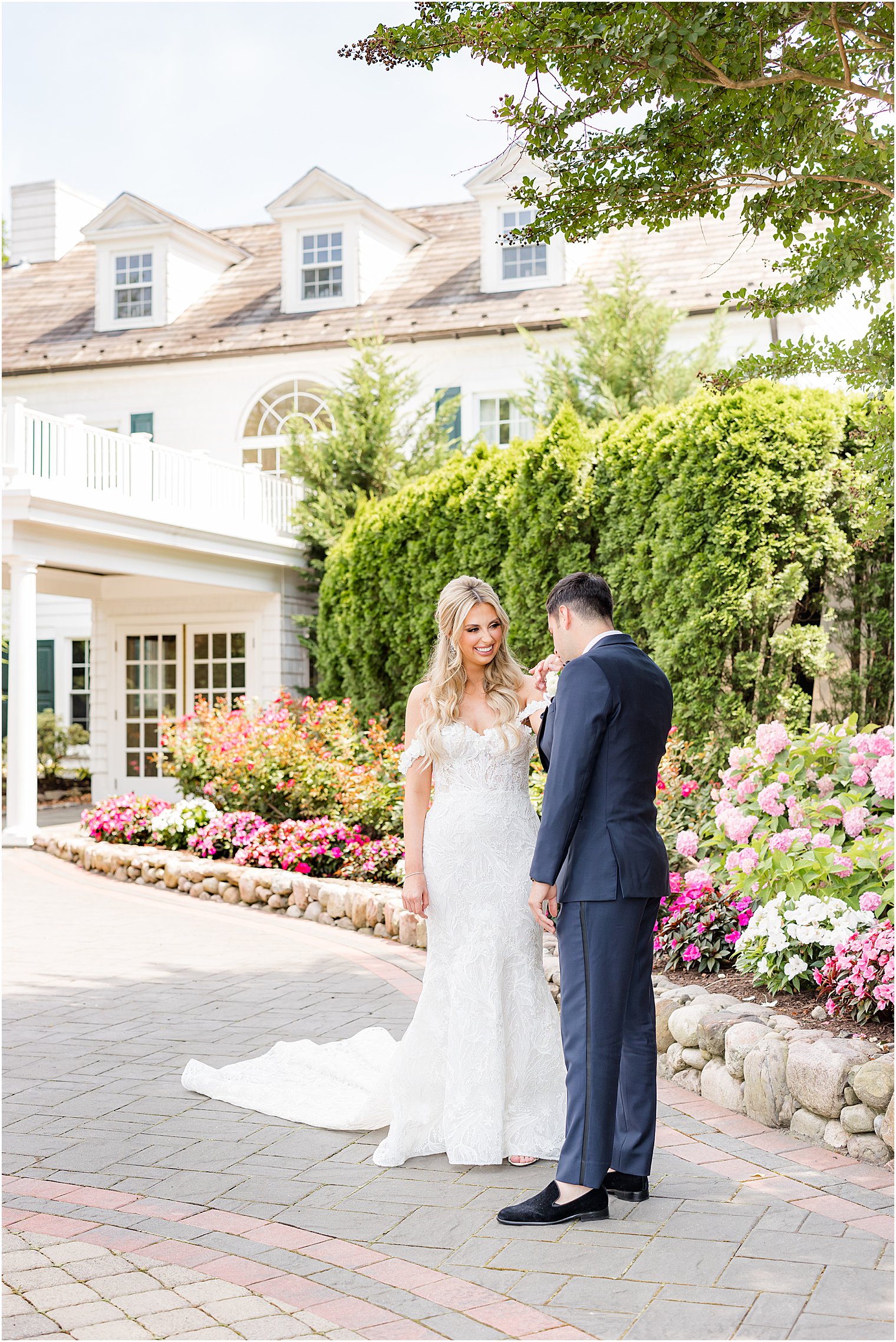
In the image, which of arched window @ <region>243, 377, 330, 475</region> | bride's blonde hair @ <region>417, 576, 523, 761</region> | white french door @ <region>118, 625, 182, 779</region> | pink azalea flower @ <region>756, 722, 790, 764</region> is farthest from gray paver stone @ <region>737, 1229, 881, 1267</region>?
arched window @ <region>243, 377, 330, 475</region>

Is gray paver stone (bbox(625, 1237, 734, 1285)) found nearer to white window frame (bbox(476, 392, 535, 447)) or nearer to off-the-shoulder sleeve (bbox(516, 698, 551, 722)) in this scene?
off-the-shoulder sleeve (bbox(516, 698, 551, 722))

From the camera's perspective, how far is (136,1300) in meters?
3.32

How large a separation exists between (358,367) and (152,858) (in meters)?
8.41

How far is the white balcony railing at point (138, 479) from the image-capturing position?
13.8 metres

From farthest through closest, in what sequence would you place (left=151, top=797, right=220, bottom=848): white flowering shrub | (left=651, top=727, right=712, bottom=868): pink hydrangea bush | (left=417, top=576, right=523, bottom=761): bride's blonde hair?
1. (left=151, top=797, right=220, bottom=848): white flowering shrub
2. (left=651, top=727, right=712, bottom=868): pink hydrangea bush
3. (left=417, top=576, right=523, bottom=761): bride's blonde hair

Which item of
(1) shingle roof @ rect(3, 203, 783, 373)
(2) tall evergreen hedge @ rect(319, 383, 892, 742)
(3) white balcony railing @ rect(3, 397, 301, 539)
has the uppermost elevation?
(1) shingle roof @ rect(3, 203, 783, 373)

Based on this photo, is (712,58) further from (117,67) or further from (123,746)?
(123,746)

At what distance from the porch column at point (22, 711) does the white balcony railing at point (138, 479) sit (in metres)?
1.09

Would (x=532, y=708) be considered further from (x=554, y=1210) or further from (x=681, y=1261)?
(x=681, y=1261)

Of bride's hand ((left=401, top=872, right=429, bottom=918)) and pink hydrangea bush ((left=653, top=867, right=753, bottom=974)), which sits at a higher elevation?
bride's hand ((left=401, top=872, right=429, bottom=918))

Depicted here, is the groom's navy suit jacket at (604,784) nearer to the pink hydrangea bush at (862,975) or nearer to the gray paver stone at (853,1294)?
the gray paver stone at (853,1294)

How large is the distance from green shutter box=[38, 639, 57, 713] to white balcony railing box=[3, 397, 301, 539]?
685cm

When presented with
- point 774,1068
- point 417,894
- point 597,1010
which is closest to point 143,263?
point 417,894

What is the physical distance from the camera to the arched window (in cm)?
2005
